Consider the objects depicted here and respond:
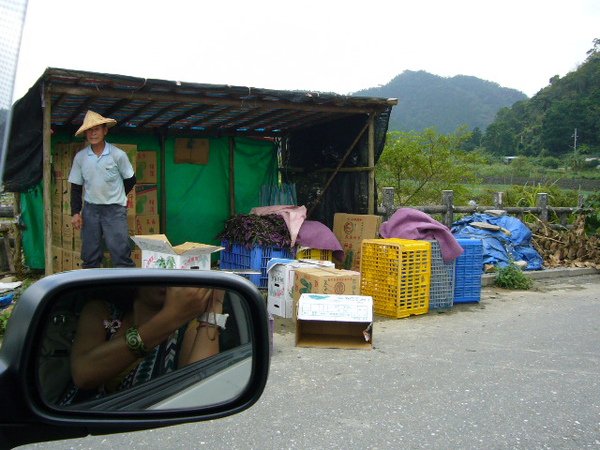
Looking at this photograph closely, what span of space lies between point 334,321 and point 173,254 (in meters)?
2.11

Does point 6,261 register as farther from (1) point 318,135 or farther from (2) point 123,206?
(1) point 318,135

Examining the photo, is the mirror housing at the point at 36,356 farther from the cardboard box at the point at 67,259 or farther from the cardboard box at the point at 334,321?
the cardboard box at the point at 67,259

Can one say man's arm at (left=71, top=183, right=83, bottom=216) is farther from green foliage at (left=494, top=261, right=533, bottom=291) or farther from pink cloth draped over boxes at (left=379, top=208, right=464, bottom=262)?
green foliage at (left=494, top=261, right=533, bottom=291)

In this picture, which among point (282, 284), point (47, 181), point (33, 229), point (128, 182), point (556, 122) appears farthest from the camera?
point (556, 122)

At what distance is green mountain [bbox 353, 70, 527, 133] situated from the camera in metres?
78.1

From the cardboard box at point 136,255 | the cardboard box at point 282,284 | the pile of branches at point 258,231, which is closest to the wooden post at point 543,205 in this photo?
the pile of branches at point 258,231

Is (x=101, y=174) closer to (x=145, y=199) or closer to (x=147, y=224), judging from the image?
(x=147, y=224)

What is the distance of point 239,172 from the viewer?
10.5 meters

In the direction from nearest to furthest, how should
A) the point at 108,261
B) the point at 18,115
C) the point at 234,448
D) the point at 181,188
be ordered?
1. the point at 234,448
2. the point at 18,115
3. the point at 108,261
4. the point at 181,188

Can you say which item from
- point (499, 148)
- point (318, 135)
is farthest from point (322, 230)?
point (499, 148)

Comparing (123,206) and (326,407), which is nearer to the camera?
(326,407)

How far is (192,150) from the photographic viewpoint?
9961mm

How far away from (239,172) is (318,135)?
1.59 meters

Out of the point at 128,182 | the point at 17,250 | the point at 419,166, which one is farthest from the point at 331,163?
the point at 17,250
